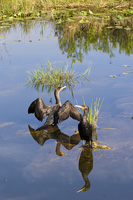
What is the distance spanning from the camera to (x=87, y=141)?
251 inches

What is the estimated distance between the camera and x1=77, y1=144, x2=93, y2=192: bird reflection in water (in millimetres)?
5006

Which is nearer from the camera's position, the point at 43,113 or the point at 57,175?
the point at 57,175

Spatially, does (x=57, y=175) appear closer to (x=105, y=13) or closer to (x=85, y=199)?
(x=85, y=199)

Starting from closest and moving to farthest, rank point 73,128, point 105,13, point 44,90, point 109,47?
point 73,128 → point 44,90 → point 109,47 → point 105,13

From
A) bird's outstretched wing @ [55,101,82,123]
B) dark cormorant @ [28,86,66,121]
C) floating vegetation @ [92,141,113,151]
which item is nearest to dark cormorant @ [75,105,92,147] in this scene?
floating vegetation @ [92,141,113,151]

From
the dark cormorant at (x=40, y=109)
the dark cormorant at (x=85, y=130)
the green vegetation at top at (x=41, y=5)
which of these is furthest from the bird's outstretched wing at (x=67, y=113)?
the green vegetation at top at (x=41, y=5)

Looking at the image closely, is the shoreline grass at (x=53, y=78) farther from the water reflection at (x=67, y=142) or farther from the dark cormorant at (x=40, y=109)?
the water reflection at (x=67, y=142)

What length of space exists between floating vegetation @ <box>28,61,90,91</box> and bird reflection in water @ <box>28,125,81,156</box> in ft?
7.12

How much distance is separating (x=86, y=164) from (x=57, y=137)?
3.87ft

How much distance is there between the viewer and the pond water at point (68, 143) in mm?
4965

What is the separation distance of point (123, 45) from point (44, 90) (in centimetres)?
484

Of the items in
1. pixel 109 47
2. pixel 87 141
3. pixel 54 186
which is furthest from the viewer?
pixel 109 47

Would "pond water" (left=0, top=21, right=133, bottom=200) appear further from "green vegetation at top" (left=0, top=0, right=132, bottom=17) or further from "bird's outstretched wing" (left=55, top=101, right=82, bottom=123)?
"green vegetation at top" (left=0, top=0, right=132, bottom=17)

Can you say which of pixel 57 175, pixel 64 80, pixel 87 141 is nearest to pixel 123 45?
pixel 64 80
